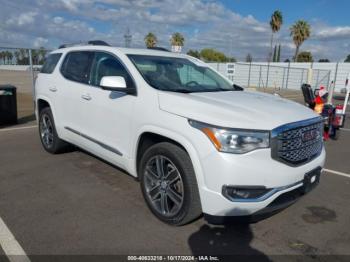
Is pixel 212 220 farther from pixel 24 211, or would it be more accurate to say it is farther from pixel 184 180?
pixel 24 211

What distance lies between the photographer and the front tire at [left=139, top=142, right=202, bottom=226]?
10.0ft

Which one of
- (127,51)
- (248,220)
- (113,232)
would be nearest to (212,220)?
(248,220)

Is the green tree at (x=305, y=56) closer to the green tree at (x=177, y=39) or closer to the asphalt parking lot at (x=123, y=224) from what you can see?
the green tree at (x=177, y=39)

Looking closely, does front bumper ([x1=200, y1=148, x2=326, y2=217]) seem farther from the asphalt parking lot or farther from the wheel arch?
the asphalt parking lot

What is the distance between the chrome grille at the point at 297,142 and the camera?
2928mm

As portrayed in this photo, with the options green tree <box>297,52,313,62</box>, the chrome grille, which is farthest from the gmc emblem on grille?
green tree <box>297,52,313,62</box>

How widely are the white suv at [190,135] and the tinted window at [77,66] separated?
3 centimetres

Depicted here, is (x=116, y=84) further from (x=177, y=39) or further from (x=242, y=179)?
(x=177, y=39)

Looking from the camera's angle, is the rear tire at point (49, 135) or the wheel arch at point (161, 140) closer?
the wheel arch at point (161, 140)

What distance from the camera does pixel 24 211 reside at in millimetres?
3705

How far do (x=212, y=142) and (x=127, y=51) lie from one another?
6.77ft

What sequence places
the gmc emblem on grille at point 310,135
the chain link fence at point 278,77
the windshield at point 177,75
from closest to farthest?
1. the gmc emblem on grille at point 310,135
2. the windshield at point 177,75
3. the chain link fence at point 278,77

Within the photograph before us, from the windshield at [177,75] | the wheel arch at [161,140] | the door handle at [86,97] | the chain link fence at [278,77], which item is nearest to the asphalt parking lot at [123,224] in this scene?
the wheel arch at [161,140]

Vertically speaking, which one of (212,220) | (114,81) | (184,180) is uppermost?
(114,81)
